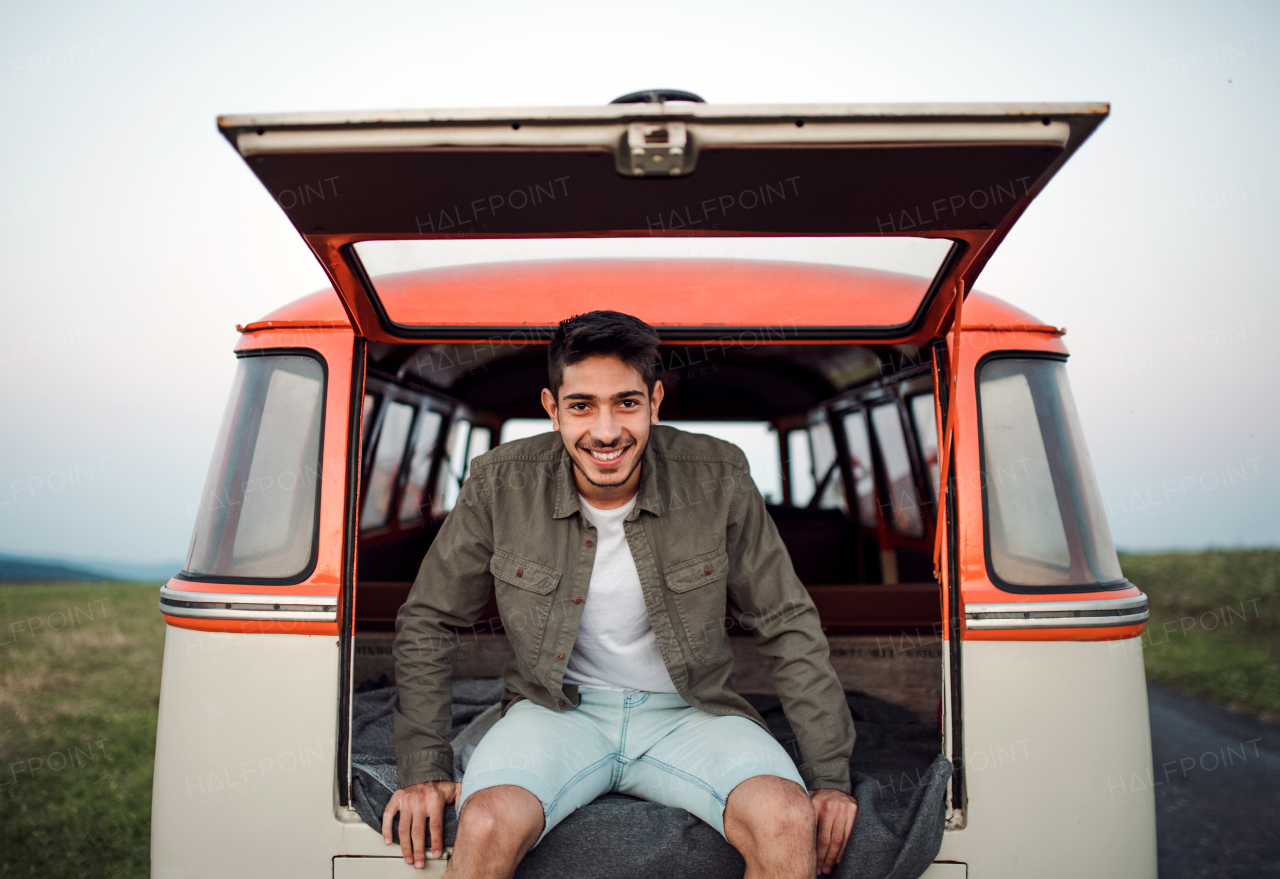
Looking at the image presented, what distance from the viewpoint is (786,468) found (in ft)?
19.6

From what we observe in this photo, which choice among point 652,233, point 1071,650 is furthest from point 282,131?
point 1071,650

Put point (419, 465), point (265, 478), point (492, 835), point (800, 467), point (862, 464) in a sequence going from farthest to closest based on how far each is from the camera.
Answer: point (800, 467), point (862, 464), point (419, 465), point (265, 478), point (492, 835)

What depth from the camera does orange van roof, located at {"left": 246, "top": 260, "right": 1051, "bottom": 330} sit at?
244 cm

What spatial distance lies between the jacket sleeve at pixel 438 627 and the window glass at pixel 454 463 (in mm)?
2953

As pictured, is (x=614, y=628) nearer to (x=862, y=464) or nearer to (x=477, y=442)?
(x=862, y=464)

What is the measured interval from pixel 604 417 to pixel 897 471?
2978 mm

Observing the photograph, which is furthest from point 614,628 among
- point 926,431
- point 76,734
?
point 76,734

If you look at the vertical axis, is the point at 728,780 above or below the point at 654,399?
below

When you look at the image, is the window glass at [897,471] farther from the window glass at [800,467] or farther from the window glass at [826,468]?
the window glass at [800,467]

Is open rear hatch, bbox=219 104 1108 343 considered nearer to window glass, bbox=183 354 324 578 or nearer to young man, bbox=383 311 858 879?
window glass, bbox=183 354 324 578

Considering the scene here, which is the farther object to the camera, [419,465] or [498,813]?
[419,465]

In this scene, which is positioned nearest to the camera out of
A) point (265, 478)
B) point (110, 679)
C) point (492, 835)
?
point (492, 835)

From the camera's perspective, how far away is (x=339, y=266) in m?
2.05

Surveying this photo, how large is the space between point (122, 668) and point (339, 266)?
7075 mm
